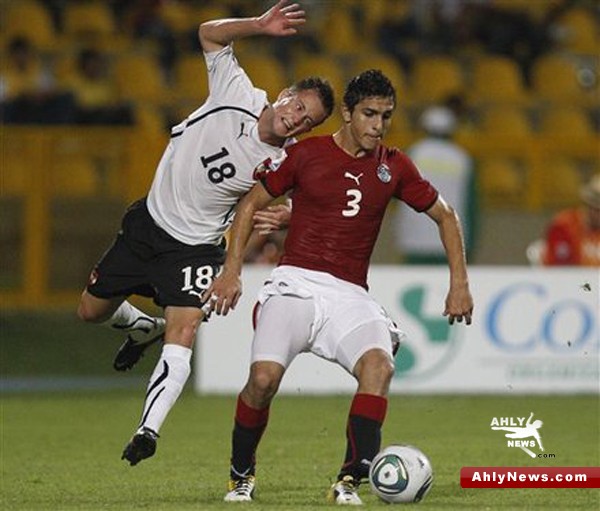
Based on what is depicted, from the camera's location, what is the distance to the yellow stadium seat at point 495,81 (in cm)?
2123

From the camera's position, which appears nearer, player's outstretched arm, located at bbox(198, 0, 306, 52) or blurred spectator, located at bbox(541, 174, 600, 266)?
player's outstretched arm, located at bbox(198, 0, 306, 52)

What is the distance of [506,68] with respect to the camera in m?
21.5

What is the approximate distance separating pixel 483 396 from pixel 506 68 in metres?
7.57

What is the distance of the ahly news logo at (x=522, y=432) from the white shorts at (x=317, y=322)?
2.59 metres

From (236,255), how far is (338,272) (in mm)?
504

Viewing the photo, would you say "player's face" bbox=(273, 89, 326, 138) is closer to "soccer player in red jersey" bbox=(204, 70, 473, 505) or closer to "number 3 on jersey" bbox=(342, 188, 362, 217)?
"soccer player in red jersey" bbox=(204, 70, 473, 505)

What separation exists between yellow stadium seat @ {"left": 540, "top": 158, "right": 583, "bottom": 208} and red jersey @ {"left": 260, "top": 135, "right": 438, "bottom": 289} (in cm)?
1080

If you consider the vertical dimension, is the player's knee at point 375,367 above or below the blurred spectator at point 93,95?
below

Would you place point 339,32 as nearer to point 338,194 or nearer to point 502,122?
point 502,122

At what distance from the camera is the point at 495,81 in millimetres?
21359

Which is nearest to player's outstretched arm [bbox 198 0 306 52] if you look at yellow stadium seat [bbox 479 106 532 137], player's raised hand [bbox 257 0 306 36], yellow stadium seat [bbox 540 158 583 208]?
player's raised hand [bbox 257 0 306 36]

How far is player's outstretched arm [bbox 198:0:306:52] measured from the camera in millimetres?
8773

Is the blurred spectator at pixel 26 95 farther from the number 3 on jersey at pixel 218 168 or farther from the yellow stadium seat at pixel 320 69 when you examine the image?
the number 3 on jersey at pixel 218 168

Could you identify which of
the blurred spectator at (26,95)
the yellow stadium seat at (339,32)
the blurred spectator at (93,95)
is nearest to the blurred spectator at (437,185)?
the blurred spectator at (93,95)
